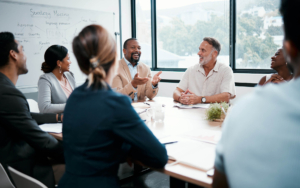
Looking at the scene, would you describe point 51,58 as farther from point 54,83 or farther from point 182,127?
point 182,127

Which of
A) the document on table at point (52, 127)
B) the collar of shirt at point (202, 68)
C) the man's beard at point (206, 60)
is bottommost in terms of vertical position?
the document on table at point (52, 127)

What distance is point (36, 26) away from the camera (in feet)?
12.0

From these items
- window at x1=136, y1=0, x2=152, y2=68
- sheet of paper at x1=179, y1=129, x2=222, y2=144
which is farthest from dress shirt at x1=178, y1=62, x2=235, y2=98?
window at x1=136, y1=0, x2=152, y2=68

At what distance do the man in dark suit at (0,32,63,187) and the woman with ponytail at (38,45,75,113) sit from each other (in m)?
0.57

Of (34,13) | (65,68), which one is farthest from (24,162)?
(34,13)

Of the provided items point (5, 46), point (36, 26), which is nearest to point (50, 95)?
point (5, 46)

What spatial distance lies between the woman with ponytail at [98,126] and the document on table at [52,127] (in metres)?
0.69

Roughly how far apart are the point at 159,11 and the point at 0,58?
4.06m

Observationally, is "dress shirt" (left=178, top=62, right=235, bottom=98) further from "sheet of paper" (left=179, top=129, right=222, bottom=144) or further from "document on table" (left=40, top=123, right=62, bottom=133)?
"document on table" (left=40, top=123, right=62, bottom=133)

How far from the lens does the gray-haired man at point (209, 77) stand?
2.81 meters

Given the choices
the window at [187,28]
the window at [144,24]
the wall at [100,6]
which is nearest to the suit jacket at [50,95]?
the wall at [100,6]

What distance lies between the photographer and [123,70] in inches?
126

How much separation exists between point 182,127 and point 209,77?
52.4 inches

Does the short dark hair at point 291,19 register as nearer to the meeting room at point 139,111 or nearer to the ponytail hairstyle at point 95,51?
the meeting room at point 139,111
